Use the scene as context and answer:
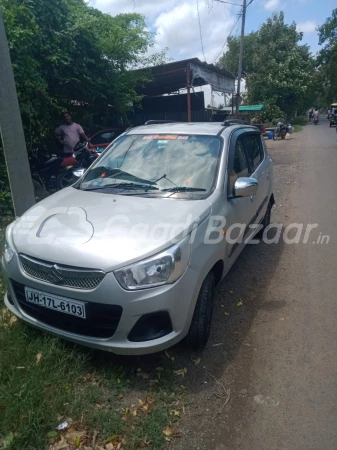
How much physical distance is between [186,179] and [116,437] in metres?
2.09

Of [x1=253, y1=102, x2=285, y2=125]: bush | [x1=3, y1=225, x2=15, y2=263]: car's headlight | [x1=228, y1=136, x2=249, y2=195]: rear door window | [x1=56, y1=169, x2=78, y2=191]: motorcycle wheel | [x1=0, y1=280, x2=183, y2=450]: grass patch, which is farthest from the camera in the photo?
[x1=253, y1=102, x2=285, y2=125]: bush

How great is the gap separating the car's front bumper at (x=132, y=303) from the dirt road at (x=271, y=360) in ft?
1.60

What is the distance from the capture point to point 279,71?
33.5 meters

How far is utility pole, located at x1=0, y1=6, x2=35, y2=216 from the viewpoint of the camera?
3.82 m

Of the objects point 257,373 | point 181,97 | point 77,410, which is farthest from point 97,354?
point 181,97

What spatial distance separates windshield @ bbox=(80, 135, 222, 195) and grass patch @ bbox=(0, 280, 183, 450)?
1438 millimetres

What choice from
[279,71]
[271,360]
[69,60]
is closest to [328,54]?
[279,71]

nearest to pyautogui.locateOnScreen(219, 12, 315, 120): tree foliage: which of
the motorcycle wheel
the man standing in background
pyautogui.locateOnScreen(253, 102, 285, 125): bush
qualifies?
pyautogui.locateOnScreen(253, 102, 285, 125): bush

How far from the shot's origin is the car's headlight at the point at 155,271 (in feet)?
7.45

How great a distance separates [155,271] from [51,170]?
5870 mm

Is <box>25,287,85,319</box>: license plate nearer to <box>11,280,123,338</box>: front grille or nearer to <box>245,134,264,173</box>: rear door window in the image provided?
<box>11,280,123,338</box>: front grille

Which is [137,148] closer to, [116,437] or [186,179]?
[186,179]

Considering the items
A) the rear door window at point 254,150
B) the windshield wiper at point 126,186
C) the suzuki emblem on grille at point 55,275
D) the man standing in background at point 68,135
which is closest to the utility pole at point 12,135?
→ the windshield wiper at point 126,186

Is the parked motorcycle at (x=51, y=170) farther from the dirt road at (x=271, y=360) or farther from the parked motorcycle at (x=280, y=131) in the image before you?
the parked motorcycle at (x=280, y=131)
